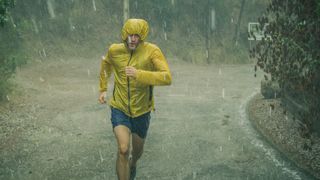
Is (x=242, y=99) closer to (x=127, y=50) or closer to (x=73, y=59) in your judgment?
(x=127, y=50)

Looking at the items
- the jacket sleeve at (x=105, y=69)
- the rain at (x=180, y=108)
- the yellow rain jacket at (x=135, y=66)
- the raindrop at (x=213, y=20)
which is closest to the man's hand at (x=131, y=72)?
the yellow rain jacket at (x=135, y=66)

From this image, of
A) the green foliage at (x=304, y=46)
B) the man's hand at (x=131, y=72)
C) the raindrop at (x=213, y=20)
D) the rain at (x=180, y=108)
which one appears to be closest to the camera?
the man's hand at (x=131, y=72)

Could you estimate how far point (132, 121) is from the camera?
5.56 m

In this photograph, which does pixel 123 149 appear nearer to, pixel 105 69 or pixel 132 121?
pixel 132 121

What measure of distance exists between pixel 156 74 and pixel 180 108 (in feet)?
22.4

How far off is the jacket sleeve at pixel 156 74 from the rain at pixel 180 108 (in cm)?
2

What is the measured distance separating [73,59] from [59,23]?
13.2 ft

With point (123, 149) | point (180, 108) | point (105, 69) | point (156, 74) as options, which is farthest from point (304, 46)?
point (180, 108)

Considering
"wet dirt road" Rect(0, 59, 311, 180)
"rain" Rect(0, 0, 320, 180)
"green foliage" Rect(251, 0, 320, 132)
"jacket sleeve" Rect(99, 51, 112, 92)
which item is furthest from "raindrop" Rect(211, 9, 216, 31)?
"jacket sleeve" Rect(99, 51, 112, 92)

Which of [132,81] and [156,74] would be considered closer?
[156,74]

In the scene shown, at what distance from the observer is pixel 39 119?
10555mm

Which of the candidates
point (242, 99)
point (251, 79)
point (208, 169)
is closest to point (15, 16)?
point (251, 79)

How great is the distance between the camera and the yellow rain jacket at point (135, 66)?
5211 mm

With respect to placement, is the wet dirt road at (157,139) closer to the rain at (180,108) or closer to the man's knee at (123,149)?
the rain at (180,108)
